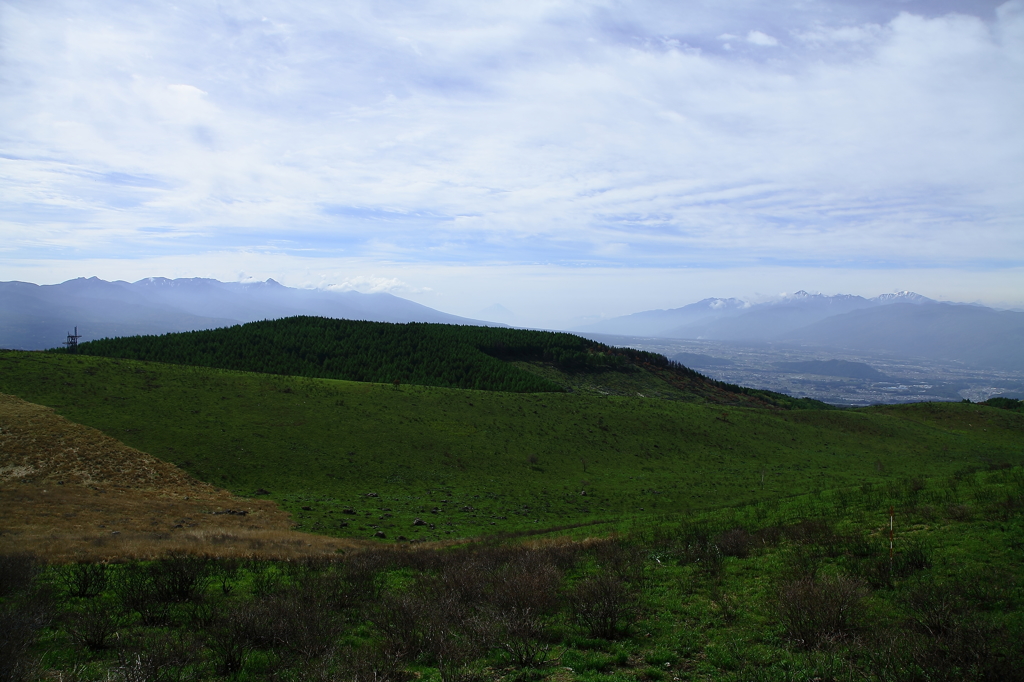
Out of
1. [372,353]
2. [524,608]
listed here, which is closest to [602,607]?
[524,608]

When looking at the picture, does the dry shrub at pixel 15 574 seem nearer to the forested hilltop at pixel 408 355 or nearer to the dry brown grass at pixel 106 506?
the dry brown grass at pixel 106 506

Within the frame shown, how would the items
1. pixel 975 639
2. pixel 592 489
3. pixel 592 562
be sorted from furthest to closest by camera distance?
pixel 592 489, pixel 592 562, pixel 975 639

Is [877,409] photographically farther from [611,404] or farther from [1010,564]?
[1010,564]

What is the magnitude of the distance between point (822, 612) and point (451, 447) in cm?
3433

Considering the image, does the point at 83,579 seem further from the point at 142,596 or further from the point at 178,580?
the point at 178,580

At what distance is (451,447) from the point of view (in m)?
41.7

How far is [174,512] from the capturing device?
24.1 meters

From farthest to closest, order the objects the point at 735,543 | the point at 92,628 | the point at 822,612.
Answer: the point at 735,543 < the point at 822,612 < the point at 92,628

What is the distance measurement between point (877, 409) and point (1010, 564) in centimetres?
8432

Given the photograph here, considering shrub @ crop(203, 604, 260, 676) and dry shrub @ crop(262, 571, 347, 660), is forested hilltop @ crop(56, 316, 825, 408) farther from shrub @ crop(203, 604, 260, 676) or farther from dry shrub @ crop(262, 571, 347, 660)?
shrub @ crop(203, 604, 260, 676)

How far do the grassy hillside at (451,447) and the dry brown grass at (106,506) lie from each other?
1723 millimetres

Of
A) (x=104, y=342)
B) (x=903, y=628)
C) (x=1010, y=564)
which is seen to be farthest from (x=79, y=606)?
(x=104, y=342)

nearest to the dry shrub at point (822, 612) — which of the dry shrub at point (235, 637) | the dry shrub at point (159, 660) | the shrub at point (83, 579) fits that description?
the dry shrub at point (235, 637)

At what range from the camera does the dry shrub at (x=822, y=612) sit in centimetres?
927
